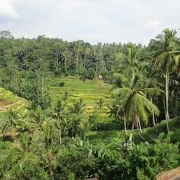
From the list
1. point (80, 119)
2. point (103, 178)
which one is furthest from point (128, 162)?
point (80, 119)

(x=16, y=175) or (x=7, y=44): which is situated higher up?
(x=7, y=44)

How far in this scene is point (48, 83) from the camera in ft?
397

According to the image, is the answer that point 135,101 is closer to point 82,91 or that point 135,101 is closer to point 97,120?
point 97,120

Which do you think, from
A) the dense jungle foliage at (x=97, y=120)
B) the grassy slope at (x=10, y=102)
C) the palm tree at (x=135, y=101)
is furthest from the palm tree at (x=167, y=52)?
the grassy slope at (x=10, y=102)

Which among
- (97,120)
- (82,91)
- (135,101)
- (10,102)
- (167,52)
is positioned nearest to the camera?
(135,101)

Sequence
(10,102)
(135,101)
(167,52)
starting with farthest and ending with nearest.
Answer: (10,102) < (167,52) < (135,101)

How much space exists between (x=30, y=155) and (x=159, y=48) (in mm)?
21479

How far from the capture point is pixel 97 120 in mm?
76812

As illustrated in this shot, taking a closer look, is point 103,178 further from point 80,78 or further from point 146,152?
point 80,78

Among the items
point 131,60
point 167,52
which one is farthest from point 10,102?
point 167,52

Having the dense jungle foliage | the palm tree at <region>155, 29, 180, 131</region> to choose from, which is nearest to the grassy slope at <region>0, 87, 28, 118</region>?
the dense jungle foliage

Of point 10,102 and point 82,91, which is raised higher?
point 82,91

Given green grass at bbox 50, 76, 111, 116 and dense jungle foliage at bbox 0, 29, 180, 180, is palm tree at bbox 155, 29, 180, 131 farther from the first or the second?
green grass at bbox 50, 76, 111, 116

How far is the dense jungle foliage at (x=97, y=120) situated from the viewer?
111 ft
